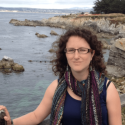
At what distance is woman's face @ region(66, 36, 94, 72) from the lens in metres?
2.31

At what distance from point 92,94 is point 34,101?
12927 millimetres

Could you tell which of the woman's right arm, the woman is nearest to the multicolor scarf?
the woman

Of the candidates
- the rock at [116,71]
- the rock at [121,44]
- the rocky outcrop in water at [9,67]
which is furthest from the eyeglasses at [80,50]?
the rocky outcrop in water at [9,67]

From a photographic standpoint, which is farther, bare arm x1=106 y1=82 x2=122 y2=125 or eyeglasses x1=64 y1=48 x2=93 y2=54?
eyeglasses x1=64 y1=48 x2=93 y2=54

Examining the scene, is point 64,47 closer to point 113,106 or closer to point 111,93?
point 111,93

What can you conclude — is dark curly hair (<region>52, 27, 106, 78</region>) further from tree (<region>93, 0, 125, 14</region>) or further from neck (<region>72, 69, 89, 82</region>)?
tree (<region>93, 0, 125, 14</region>)

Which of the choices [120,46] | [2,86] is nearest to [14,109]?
[2,86]

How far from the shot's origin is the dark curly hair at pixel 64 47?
2.39 metres

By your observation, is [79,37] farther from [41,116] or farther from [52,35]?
[52,35]

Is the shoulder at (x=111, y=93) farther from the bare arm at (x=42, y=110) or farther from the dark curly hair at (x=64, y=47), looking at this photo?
the bare arm at (x=42, y=110)

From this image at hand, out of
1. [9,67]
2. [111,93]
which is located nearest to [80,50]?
[111,93]

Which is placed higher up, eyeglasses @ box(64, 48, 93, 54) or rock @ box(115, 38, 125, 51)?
eyeglasses @ box(64, 48, 93, 54)

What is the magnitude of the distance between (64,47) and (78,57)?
0.91ft

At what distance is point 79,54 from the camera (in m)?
2.32
